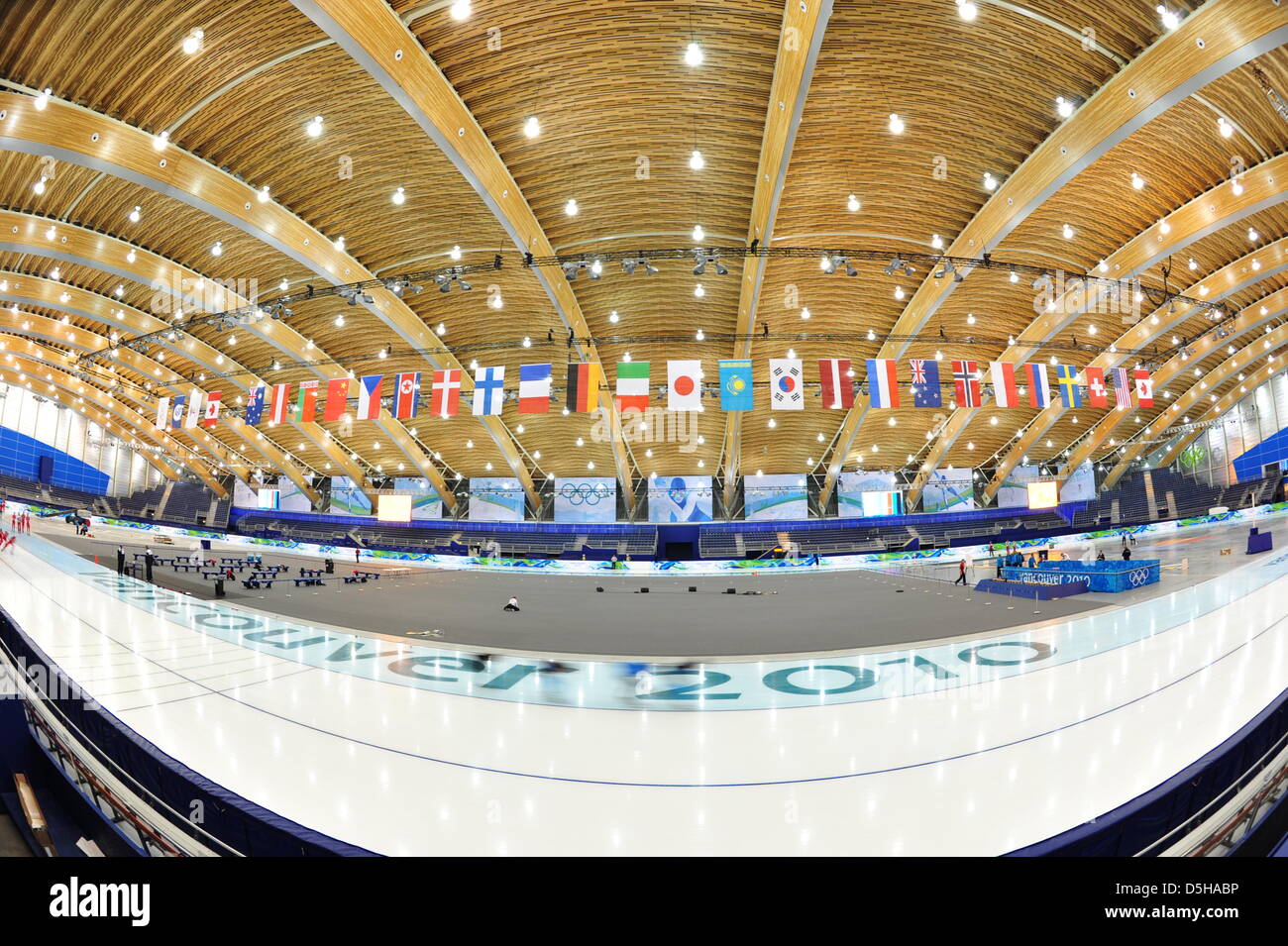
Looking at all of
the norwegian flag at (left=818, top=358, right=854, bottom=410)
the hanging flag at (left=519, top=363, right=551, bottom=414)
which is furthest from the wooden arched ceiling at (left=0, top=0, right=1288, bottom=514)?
the norwegian flag at (left=818, top=358, right=854, bottom=410)

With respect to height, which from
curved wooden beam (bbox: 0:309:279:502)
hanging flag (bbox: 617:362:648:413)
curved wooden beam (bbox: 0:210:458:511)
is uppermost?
curved wooden beam (bbox: 0:309:279:502)

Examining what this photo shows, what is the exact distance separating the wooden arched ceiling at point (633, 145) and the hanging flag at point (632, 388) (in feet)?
17.3

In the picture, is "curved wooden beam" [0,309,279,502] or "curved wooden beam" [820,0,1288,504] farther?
"curved wooden beam" [0,309,279,502]

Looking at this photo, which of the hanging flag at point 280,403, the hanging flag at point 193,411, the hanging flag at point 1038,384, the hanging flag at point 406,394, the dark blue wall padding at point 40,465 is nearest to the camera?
the hanging flag at point 406,394

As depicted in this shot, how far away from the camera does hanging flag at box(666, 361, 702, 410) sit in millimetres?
16109

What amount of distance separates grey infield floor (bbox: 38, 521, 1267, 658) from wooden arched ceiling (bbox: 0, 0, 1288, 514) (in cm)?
1038

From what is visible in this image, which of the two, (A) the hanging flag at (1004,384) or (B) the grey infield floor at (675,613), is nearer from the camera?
(B) the grey infield floor at (675,613)

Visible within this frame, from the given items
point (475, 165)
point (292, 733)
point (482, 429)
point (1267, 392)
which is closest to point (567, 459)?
point (482, 429)

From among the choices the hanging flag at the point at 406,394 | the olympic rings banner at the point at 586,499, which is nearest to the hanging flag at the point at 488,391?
the hanging flag at the point at 406,394

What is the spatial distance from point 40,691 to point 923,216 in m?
21.8

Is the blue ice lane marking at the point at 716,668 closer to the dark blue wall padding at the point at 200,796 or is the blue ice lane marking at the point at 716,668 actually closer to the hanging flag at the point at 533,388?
the dark blue wall padding at the point at 200,796

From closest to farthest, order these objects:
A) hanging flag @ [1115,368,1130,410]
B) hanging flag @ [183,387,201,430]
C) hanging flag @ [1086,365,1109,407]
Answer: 1. hanging flag @ [1086,365,1109,407]
2. hanging flag @ [1115,368,1130,410]
3. hanging flag @ [183,387,201,430]

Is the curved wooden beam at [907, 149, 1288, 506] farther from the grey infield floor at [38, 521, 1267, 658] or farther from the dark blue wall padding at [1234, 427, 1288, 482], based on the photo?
the dark blue wall padding at [1234, 427, 1288, 482]

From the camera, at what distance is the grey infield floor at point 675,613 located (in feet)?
28.6
